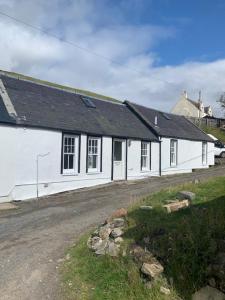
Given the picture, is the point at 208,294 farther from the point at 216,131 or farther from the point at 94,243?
the point at 216,131

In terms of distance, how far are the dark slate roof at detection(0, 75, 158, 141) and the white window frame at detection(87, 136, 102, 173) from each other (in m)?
0.42

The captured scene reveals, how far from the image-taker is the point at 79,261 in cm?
754

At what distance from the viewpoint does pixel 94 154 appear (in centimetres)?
2017

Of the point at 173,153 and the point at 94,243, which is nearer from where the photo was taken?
the point at 94,243

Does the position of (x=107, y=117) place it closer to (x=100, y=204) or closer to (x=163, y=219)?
(x=100, y=204)

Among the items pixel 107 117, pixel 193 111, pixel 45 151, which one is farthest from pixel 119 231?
pixel 193 111

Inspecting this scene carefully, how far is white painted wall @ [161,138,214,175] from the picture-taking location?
87.9ft

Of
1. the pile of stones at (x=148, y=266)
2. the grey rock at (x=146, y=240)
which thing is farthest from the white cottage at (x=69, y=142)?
the pile of stones at (x=148, y=266)

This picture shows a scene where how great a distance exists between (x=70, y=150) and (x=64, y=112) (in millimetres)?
2129

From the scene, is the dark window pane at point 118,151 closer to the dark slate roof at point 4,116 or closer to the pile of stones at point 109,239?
the dark slate roof at point 4,116

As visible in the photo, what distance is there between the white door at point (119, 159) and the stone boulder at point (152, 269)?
614 inches

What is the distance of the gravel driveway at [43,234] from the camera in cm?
664

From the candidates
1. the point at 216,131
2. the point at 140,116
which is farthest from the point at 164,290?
the point at 216,131

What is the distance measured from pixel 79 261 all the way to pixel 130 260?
119 cm
